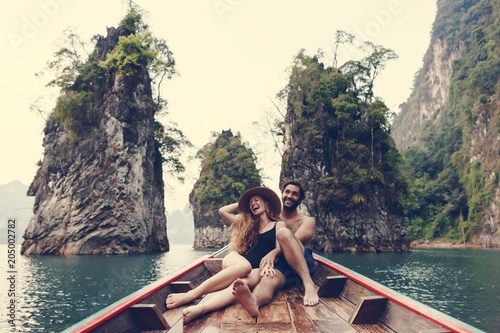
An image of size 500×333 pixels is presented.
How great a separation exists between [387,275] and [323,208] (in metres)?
18.6

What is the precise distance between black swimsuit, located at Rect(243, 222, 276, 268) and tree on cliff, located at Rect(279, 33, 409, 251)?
95.4 ft

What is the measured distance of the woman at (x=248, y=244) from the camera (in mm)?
3268

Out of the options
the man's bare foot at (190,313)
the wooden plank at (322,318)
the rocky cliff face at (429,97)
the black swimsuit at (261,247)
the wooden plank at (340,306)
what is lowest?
the wooden plank at (340,306)

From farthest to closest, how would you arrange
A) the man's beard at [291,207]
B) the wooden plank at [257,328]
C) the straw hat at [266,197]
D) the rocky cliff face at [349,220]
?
the rocky cliff face at [349,220] < the man's beard at [291,207] < the straw hat at [266,197] < the wooden plank at [257,328]

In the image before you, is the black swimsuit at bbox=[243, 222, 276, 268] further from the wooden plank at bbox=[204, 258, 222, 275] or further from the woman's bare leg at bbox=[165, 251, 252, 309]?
the wooden plank at bbox=[204, 258, 222, 275]

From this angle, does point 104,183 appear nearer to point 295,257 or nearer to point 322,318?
point 295,257

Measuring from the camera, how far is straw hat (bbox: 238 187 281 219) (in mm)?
3799

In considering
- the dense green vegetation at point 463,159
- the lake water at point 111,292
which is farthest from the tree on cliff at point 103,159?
the dense green vegetation at point 463,159

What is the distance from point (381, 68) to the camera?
34.2 metres

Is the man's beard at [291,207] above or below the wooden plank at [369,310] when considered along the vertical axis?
above

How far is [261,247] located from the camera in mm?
3697

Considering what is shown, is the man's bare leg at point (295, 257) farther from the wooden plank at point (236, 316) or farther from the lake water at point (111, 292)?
the lake water at point (111, 292)

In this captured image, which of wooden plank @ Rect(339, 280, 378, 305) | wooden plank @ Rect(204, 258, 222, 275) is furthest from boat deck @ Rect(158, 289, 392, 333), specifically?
wooden plank @ Rect(204, 258, 222, 275)

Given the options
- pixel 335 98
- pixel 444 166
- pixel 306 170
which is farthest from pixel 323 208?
pixel 444 166
